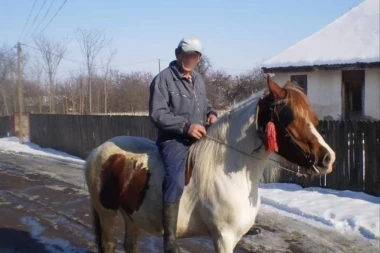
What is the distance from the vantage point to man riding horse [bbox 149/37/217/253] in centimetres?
371

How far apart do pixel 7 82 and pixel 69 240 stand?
4541 cm

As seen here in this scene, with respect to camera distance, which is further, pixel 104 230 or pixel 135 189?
pixel 104 230

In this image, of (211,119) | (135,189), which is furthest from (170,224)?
(211,119)

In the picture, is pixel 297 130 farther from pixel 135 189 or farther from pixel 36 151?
pixel 36 151

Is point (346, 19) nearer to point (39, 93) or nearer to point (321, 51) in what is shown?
point (321, 51)

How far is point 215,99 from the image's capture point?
96.0 feet

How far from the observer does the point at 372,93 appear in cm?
1686

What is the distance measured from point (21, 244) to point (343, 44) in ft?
51.8

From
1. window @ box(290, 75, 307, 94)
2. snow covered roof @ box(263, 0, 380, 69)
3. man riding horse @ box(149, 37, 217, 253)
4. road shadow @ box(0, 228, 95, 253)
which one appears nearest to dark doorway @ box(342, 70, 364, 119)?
snow covered roof @ box(263, 0, 380, 69)

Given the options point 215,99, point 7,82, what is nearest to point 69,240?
point 215,99

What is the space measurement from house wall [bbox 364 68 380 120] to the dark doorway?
0.90 ft

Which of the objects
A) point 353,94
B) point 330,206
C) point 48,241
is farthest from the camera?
point 353,94

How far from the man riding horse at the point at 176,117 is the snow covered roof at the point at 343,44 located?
44.9 feet

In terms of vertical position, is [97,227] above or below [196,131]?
below
